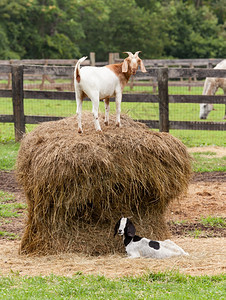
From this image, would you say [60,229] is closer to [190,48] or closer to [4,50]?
[4,50]

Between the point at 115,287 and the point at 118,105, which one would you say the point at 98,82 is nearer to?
the point at 118,105

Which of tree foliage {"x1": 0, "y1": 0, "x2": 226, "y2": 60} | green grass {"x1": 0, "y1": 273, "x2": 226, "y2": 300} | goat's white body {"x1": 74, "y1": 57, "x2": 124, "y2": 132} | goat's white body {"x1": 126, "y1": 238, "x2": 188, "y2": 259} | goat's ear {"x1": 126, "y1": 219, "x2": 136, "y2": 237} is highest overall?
tree foliage {"x1": 0, "y1": 0, "x2": 226, "y2": 60}

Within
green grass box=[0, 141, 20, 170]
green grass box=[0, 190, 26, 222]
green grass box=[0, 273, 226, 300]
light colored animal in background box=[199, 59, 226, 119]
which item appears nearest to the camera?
green grass box=[0, 273, 226, 300]

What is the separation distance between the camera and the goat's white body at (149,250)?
5781 mm

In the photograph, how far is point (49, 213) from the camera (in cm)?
607

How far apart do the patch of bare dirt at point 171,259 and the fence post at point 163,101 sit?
11.1ft

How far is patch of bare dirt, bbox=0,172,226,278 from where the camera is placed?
5320mm

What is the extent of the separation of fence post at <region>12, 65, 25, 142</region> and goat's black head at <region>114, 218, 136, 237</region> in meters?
7.24

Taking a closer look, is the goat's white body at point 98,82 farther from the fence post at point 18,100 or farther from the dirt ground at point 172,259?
the fence post at point 18,100

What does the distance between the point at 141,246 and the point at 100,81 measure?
1.88 m

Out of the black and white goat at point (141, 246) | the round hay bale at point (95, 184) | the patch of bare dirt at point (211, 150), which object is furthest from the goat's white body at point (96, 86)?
the patch of bare dirt at point (211, 150)

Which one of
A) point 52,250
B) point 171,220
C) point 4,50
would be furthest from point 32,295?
point 4,50

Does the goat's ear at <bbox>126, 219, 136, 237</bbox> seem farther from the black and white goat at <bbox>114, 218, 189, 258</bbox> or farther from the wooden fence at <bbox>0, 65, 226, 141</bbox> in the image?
the wooden fence at <bbox>0, 65, 226, 141</bbox>

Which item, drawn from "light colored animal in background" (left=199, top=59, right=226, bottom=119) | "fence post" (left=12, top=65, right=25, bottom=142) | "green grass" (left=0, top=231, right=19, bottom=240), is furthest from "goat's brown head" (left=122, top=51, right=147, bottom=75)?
"light colored animal in background" (left=199, top=59, right=226, bottom=119)
